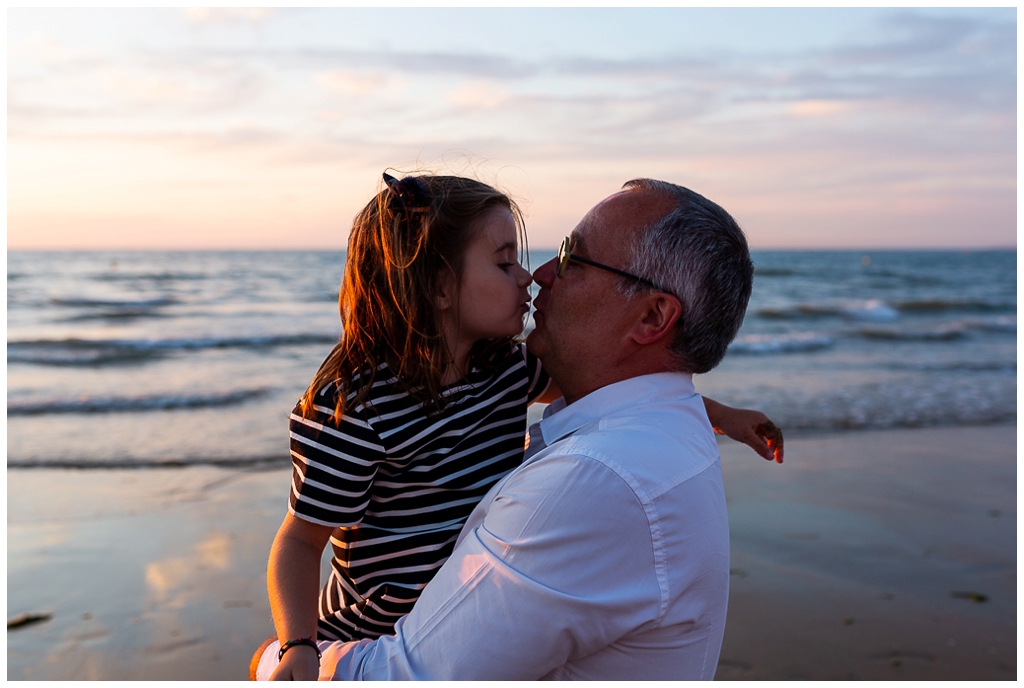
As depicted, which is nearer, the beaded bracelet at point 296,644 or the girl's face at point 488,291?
the beaded bracelet at point 296,644

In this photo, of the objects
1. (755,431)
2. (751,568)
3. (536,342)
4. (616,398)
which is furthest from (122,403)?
(616,398)

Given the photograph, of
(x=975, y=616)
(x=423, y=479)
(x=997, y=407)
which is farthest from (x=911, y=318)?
(x=423, y=479)

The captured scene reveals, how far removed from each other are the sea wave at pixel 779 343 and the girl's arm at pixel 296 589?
12.1 m

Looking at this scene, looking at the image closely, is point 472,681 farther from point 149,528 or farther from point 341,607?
point 149,528

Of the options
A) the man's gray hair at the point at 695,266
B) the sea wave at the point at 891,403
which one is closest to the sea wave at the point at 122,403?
the sea wave at the point at 891,403

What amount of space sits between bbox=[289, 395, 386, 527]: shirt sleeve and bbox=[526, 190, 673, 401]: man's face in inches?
22.1

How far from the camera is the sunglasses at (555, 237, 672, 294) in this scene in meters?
2.08

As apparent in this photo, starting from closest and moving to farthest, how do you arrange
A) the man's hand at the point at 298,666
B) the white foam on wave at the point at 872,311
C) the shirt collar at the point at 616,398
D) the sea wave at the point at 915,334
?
the man's hand at the point at 298,666 < the shirt collar at the point at 616,398 < the sea wave at the point at 915,334 < the white foam on wave at the point at 872,311

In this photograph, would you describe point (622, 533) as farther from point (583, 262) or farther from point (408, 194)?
point (408, 194)

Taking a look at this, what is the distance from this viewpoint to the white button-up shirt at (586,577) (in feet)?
5.29

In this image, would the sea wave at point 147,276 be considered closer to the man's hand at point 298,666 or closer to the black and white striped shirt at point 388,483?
the black and white striped shirt at point 388,483

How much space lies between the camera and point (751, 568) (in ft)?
15.9

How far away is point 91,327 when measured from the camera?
53.8 feet

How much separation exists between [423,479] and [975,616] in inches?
141
